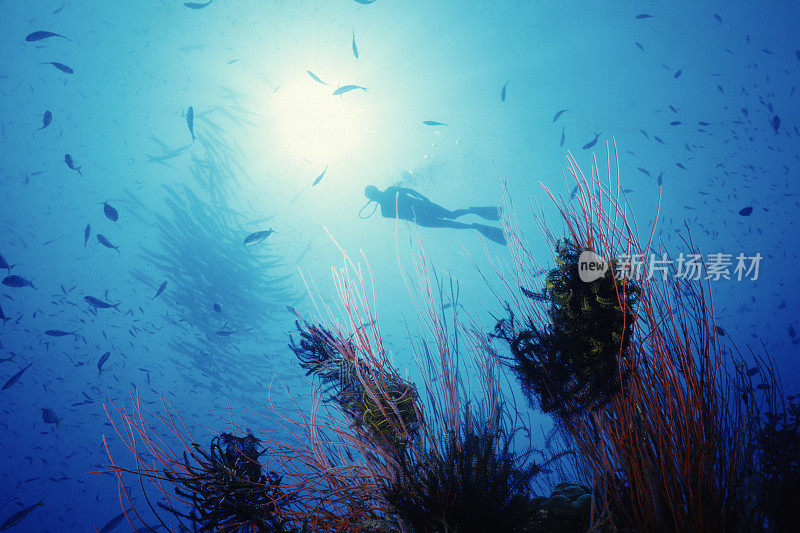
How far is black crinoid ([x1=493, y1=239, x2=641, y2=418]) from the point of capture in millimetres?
2020

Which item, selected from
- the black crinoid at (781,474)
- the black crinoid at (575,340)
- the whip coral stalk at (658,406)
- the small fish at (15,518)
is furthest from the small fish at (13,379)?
the black crinoid at (781,474)

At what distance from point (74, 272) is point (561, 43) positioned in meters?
33.8

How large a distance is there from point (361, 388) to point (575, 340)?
1.79 meters

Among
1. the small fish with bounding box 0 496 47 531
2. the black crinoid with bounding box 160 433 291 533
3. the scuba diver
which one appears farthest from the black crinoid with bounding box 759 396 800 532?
the small fish with bounding box 0 496 47 531

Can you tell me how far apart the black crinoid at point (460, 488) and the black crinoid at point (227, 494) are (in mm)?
1001

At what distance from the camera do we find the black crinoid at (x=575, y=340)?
6.63 feet

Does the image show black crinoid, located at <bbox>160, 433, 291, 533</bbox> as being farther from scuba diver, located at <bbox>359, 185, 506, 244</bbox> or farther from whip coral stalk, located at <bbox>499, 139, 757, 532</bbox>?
scuba diver, located at <bbox>359, 185, 506, 244</bbox>

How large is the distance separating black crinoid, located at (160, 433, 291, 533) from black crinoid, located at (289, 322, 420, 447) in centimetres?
84

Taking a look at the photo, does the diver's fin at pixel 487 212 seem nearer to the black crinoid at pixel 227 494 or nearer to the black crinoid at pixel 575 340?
the black crinoid at pixel 575 340

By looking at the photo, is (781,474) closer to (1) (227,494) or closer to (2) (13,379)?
(1) (227,494)

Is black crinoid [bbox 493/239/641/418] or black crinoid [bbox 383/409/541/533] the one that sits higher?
black crinoid [bbox 493/239/641/418]

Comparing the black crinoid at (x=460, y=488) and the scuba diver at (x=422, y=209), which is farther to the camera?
the scuba diver at (x=422, y=209)

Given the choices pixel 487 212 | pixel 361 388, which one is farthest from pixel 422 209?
pixel 361 388

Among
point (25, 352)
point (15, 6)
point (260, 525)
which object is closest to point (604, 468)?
point (260, 525)
